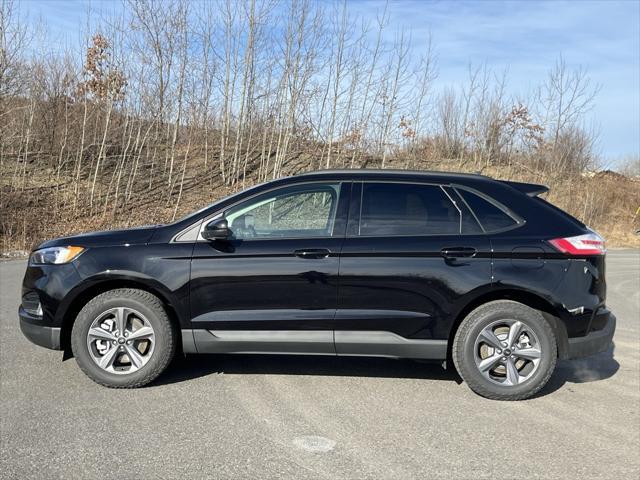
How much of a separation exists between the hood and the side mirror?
525 millimetres

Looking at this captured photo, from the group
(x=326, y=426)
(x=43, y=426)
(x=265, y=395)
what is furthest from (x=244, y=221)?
(x=43, y=426)

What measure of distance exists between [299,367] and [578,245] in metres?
2.60

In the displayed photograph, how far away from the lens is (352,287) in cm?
409

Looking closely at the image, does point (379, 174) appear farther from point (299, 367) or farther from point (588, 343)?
point (588, 343)

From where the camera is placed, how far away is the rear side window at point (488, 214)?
4.21 meters

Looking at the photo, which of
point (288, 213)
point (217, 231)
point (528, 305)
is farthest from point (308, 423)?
point (528, 305)

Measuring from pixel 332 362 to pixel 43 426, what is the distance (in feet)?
8.14

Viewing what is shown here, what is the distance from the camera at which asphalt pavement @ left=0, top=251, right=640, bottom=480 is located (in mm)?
3053

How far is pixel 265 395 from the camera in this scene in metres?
4.13

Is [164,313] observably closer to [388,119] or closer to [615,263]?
[615,263]

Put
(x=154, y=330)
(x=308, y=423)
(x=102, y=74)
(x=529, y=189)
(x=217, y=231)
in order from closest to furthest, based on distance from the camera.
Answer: (x=308, y=423)
(x=217, y=231)
(x=154, y=330)
(x=529, y=189)
(x=102, y=74)

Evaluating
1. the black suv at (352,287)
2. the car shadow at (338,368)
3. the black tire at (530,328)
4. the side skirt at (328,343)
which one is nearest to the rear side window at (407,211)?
the black suv at (352,287)

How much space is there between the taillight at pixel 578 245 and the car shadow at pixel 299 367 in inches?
58.1

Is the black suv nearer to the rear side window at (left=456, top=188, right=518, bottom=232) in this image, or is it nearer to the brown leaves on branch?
the rear side window at (left=456, top=188, right=518, bottom=232)
